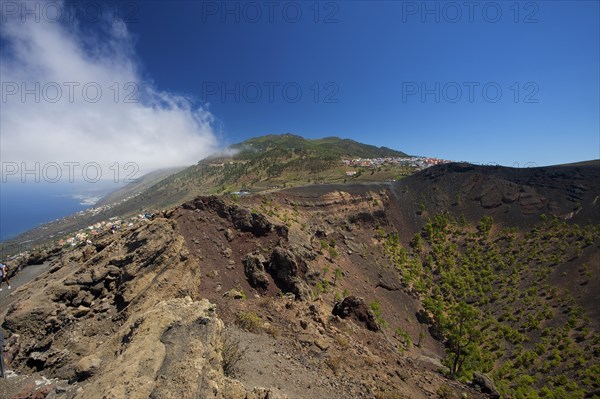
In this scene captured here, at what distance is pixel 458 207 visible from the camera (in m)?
51.9

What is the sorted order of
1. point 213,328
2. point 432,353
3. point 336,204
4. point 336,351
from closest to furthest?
point 213,328, point 336,351, point 432,353, point 336,204

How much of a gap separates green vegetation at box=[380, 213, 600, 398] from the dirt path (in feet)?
87.1

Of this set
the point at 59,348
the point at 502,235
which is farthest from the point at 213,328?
the point at 502,235

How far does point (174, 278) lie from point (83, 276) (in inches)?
150

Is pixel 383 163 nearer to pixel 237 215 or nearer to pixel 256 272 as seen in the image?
pixel 237 215

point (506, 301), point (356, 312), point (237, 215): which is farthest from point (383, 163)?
point (356, 312)

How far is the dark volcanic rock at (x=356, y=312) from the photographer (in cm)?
1889

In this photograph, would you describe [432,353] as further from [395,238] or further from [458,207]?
[458,207]

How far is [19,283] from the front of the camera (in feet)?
66.4

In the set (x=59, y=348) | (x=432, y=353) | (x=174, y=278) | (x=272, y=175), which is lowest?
(x=432, y=353)

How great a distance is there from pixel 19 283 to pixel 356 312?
23.1m

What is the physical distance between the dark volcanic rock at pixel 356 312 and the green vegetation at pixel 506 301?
21.0 ft

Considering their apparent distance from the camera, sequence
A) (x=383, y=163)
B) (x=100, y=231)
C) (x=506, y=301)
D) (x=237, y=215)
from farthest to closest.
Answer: (x=383, y=163)
(x=100, y=231)
(x=506, y=301)
(x=237, y=215)

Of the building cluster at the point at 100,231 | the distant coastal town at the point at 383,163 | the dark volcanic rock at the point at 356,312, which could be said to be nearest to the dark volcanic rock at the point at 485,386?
the dark volcanic rock at the point at 356,312
